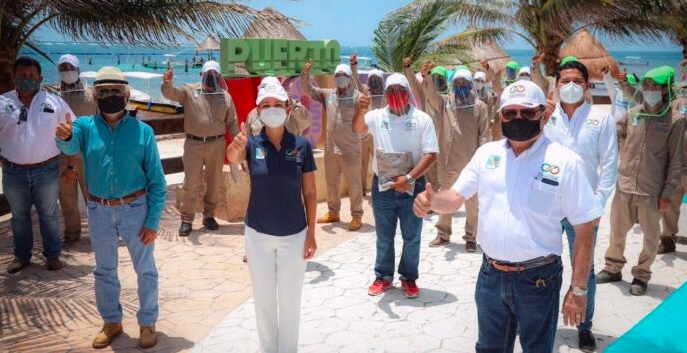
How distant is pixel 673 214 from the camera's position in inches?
268

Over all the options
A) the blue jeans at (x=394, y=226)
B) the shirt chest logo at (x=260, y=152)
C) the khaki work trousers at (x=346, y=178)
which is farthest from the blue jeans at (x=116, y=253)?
the khaki work trousers at (x=346, y=178)

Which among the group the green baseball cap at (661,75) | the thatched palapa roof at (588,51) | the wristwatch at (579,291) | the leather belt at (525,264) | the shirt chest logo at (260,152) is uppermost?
the thatched palapa roof at (588,51)

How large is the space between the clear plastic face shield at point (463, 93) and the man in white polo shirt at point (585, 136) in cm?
222

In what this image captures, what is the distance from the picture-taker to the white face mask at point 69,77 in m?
6.97

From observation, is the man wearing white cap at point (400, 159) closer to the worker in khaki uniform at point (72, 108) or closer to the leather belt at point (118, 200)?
the leather belt at point (118, 200)

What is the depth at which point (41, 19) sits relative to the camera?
8.09m

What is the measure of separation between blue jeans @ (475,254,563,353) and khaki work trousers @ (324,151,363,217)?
16.1 ft

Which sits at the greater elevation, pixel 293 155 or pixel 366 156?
pixel 293 155

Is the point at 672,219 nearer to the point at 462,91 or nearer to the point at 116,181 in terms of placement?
the point at 462,91

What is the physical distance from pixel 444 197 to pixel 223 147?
16.3 feet

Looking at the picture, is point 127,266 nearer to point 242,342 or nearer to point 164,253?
point 164,253

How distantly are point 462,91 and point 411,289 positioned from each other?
2.45m

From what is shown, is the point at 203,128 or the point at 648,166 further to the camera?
the point at 203,128

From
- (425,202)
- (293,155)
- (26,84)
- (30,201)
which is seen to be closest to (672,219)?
(425,202)
